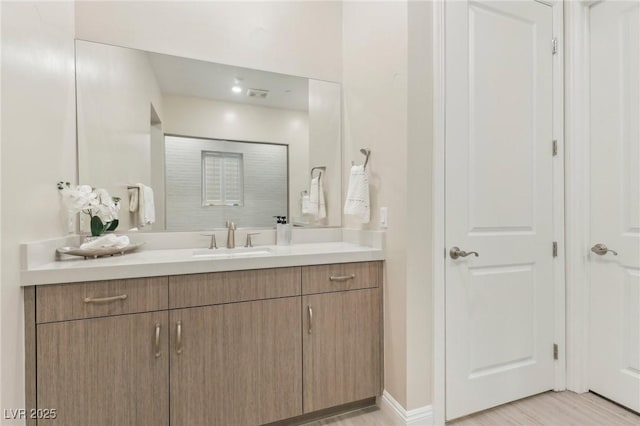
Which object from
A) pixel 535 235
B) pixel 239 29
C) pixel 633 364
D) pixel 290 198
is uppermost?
pixel 239 29

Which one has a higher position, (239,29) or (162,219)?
(239,29)

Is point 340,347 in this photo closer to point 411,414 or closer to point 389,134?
point 411,414

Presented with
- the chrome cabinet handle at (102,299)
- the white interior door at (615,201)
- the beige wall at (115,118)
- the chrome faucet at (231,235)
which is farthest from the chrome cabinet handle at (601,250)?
the beige wall at (115,118)

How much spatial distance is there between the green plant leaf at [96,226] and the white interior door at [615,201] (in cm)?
289

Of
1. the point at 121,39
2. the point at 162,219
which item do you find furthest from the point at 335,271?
the point at 121,39

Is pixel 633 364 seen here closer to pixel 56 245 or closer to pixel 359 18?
pixel 359 18

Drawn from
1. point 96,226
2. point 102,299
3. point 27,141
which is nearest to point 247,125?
point 96,226

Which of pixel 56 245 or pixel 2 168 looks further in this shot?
pixel 56 245

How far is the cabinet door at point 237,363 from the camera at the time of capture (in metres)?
1.49

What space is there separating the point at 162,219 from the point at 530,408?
8.21ft

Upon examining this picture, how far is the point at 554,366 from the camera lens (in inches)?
80.7

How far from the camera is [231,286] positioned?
1562mm

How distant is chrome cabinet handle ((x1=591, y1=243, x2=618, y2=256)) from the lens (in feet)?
6.26

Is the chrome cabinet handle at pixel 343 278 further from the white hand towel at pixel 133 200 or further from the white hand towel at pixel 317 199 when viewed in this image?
the white hand towel at pixel 133 200
